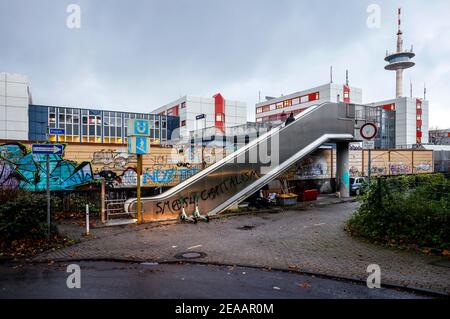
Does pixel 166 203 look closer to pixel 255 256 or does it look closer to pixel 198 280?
pixel 255 256

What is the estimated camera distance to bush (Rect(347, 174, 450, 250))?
871 centimetres

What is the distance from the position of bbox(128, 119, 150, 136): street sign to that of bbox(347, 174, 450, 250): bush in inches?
356

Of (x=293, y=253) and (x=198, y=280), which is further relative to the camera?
(x=293, y=253)

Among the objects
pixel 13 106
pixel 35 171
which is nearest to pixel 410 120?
pixel 13 106

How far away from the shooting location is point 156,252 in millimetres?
8805

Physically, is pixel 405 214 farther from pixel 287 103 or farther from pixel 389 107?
pixel 389 107

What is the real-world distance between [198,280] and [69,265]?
360 centimetres

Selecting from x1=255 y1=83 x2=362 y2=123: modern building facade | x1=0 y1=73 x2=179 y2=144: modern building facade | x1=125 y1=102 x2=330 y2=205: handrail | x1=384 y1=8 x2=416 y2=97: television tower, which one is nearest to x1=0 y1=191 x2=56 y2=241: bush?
x1=125 y1=102 x2=330 y2=205: handrail

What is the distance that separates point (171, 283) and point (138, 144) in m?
7.53

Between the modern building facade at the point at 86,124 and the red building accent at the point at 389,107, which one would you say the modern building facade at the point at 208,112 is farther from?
the red building accent at the point at 389,107

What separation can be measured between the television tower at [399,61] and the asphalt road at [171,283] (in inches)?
3750

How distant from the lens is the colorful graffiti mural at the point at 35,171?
44.2 feet

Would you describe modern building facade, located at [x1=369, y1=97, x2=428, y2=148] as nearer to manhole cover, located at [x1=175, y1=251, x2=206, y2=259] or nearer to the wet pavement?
the wet pavement
